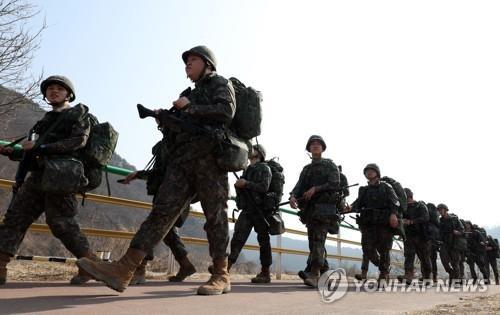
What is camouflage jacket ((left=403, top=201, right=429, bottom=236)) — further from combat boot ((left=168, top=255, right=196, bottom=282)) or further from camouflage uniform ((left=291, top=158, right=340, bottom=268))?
combat boot ((left=168, top=255, right=196, bottom=282))

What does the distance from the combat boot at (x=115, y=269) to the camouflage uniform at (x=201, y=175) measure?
194 millimetres

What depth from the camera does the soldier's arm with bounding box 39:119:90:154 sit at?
339 centimetres

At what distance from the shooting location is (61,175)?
336 cm

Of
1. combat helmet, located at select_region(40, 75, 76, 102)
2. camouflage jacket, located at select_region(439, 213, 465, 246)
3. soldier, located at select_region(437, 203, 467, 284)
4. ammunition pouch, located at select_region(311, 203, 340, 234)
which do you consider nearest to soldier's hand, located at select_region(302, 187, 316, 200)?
ammunition pouch, located at select_region(311, 203, 340, 234)

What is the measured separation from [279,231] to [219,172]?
9.49 feet

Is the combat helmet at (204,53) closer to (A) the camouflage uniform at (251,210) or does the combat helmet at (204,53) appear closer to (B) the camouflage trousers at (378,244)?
(A) the camouflage uniform at (251,210)

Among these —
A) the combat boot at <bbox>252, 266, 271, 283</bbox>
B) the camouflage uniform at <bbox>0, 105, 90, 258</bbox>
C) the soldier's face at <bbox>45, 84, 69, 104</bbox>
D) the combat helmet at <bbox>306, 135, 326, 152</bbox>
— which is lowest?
the combat boot at <bbox>252, 266, 271, 283</bbox>

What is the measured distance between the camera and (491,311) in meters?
3.05

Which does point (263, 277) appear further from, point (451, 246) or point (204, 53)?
point (451, 246)

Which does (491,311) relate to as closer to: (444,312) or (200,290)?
(444,312)

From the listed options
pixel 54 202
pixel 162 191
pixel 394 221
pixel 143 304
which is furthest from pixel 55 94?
pixel 394 221

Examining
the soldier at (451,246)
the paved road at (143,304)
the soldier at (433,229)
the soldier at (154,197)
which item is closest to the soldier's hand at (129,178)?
the soldier at (154,197)

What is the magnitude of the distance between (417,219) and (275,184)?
453 centimetres

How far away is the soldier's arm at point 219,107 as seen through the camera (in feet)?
10.2
